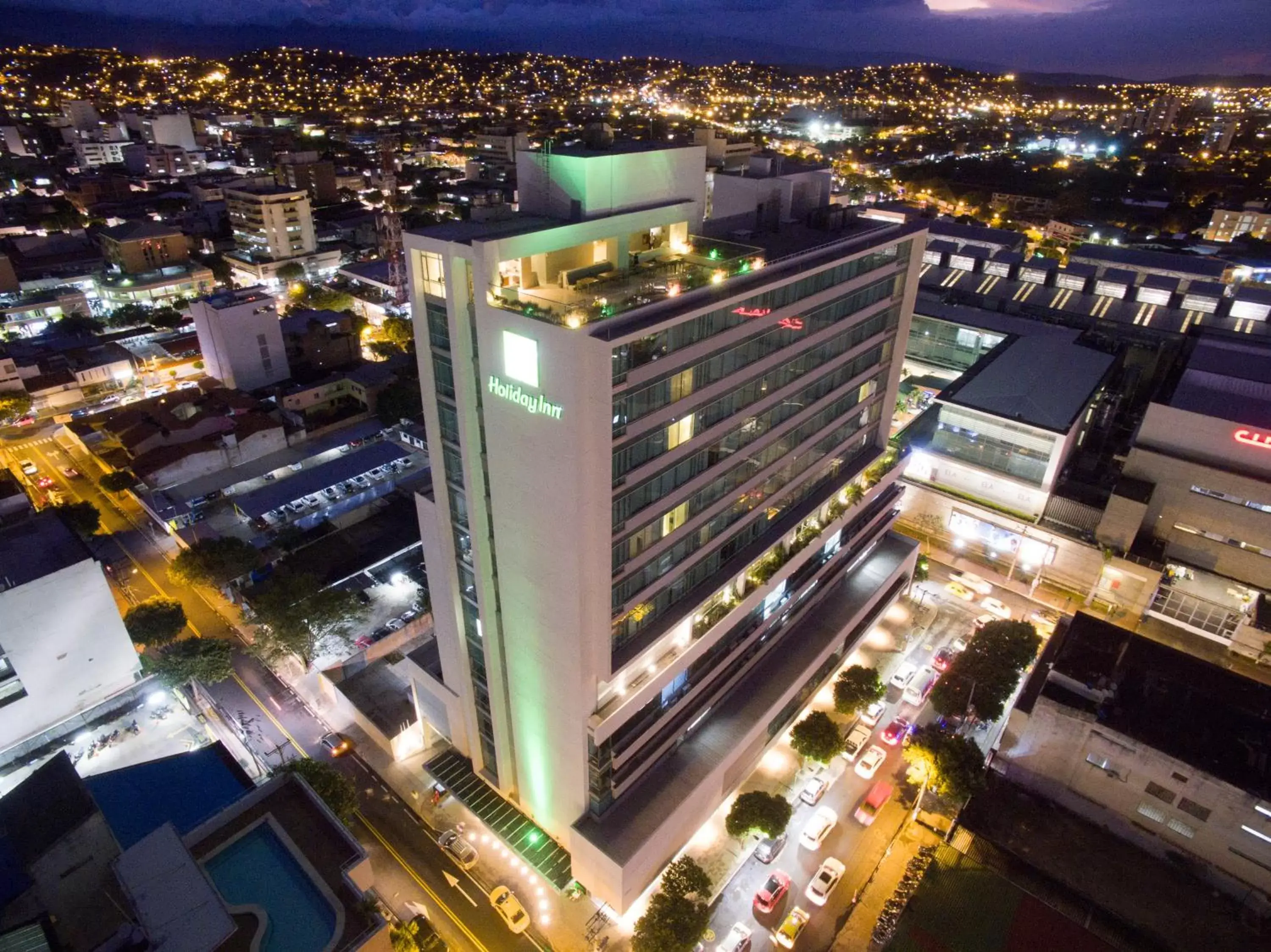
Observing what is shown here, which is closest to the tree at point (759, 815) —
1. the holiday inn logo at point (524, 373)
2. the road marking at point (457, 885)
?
the road marking at point (457, 885)

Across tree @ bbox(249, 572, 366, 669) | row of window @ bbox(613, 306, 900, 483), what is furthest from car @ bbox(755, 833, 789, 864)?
tree @ bbox(249, 572, 366, 669)

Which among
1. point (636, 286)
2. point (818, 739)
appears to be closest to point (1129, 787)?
point (818, 739)

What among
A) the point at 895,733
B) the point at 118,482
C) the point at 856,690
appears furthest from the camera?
the point at 118,482

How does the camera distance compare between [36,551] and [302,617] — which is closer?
[36,551]

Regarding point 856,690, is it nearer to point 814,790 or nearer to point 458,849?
point 814,790

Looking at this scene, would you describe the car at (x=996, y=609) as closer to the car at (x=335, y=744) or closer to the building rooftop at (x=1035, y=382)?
the building rooftop at (x=1035, y=382)

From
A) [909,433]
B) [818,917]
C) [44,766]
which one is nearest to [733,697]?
[818,917]
